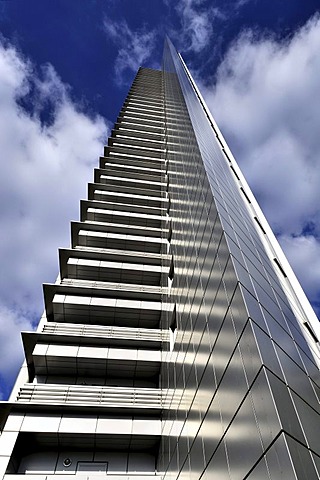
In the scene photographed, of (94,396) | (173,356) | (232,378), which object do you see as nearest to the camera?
(232,378)

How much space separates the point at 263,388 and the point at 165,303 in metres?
17.2

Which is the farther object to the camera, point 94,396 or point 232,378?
point 94,396

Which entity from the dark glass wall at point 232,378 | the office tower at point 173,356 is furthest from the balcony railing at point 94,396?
the dark glass wall at point 232,378

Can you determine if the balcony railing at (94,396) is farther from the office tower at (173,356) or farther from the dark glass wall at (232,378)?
the dark glass wall at (232,378)

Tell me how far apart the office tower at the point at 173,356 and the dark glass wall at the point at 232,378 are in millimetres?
43

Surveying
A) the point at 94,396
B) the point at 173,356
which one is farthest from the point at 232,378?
the point at 94,396

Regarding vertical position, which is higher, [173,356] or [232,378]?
[173,356]

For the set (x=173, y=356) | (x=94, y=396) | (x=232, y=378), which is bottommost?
(x=232, y=378)

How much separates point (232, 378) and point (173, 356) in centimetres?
896

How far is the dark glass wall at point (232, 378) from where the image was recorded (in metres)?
6.94

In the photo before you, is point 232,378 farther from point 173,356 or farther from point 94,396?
point 94,396

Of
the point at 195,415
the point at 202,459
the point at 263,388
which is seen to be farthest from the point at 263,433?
the point at 195,415

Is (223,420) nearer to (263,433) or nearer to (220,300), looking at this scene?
(263,433)

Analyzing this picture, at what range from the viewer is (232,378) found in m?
8.95
